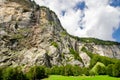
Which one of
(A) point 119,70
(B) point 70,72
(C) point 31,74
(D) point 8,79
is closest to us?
(D) point 8,79

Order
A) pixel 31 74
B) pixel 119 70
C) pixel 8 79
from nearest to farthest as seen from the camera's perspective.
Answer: pixel 8 79 < pixel 31 74 < pixel 119 70

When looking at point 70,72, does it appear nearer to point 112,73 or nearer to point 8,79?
point 112,73

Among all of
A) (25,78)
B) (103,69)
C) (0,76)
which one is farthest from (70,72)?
(0,76)

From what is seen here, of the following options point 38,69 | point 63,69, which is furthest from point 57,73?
point 38,69

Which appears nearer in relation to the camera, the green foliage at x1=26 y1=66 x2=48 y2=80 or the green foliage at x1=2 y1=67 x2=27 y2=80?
the green foliage at x1=2 y1=67 x2=27 y2=80

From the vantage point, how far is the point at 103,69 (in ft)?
654

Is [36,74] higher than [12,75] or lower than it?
lower

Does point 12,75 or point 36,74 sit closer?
point 12,75

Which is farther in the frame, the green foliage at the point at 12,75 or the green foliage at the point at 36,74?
the green foliage at the point at 36,74

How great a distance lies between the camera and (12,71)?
15762 cm

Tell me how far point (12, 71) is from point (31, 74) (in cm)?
1323

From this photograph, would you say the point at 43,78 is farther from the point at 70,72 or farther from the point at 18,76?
the point at 70,72

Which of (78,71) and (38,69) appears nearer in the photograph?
(38,69)

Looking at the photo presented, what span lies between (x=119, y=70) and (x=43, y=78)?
168 ft
